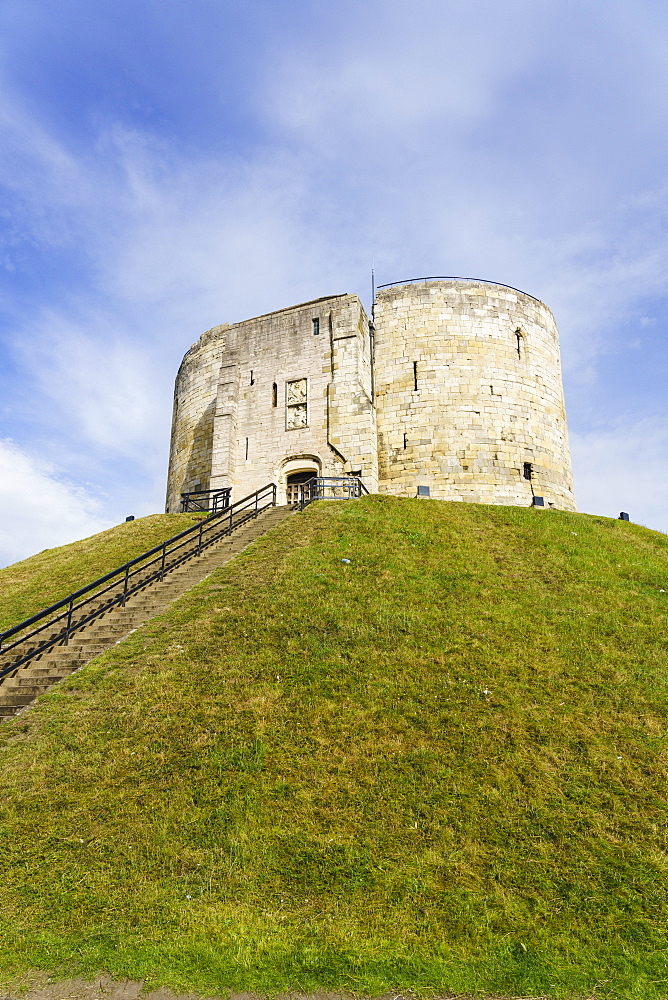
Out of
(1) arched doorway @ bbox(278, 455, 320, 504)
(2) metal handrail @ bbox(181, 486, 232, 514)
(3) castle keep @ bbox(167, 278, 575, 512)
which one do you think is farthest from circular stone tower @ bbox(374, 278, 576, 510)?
(2) metal handrail @ bbox(181, 486, 232, 514)

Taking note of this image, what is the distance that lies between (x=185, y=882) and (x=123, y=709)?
322cm

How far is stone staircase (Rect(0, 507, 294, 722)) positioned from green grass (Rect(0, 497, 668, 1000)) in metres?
0.57

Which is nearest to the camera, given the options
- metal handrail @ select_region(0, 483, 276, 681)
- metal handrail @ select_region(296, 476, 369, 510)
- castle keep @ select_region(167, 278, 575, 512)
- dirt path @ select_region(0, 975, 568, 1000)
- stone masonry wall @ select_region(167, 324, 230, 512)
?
dirt path @ select_region(0, 975, 568, 1000)

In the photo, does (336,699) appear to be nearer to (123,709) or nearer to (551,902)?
(123,709)

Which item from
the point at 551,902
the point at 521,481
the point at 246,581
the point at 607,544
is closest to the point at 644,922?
the point at 551,902

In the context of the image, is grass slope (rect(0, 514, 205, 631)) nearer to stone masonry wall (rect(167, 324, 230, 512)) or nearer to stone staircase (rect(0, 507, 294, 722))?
stone staircase (rect(0, 507, 294, 722))

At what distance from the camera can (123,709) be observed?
8.62 m

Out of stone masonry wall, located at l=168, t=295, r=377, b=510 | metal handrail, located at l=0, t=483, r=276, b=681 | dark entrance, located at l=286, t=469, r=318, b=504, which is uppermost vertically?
stone masonry wall, located at l=168, t=295, r=377, b=510

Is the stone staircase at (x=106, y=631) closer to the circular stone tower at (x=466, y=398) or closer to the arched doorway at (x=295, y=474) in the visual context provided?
the arched doorway at (x=295, y=474)

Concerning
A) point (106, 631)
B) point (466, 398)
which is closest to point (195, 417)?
point (466, 398)

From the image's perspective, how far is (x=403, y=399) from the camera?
947 inches

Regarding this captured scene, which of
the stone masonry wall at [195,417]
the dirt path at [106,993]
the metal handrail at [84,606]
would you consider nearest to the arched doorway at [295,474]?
the stone masonry wall at [195,417]

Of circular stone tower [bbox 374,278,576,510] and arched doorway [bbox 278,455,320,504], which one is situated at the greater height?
circular stone tower [bbox 374,278,576,510]

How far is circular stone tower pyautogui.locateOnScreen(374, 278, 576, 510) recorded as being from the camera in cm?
2319
